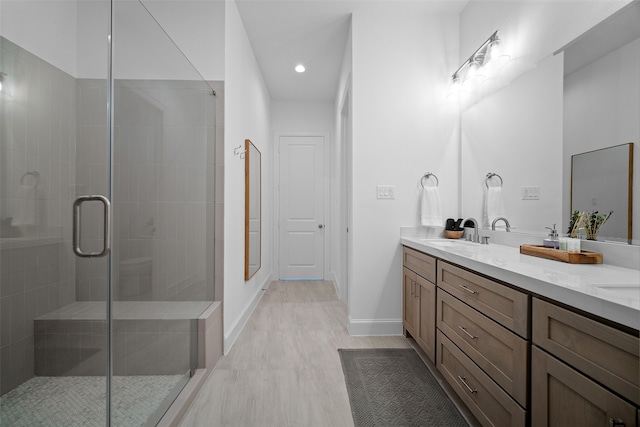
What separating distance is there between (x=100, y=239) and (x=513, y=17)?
272cm

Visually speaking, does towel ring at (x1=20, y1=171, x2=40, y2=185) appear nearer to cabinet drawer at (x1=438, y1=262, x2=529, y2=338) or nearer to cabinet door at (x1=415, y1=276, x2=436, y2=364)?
cabinet drawer at (x1=438, y1=262, x2=529, y2=338)

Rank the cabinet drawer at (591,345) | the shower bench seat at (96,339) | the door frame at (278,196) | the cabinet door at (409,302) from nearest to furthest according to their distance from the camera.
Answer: the cabinet drawer at (591,345) → the shower bench seat at (96,339) → the cabinet door at (409,302) → the door frame at (278,196)

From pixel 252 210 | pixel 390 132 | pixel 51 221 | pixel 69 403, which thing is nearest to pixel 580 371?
pixel 69 403

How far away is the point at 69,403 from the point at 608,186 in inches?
96.0

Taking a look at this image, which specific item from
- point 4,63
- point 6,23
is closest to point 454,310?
point 4,63

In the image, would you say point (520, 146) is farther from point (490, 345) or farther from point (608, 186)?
point (490, 345)

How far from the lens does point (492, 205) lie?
2.33m

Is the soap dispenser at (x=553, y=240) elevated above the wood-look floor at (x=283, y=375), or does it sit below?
above

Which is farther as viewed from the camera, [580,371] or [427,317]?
[427,317]

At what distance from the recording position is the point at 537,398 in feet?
3.35

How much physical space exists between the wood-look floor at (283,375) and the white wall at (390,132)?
1.27 feet

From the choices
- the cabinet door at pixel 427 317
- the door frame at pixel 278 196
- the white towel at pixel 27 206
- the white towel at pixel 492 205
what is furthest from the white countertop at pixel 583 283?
the door frame at pixel 278 196

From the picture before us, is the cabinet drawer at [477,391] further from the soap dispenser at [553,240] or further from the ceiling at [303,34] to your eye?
the ceiling at [303,34]

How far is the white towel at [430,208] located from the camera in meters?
2.64
